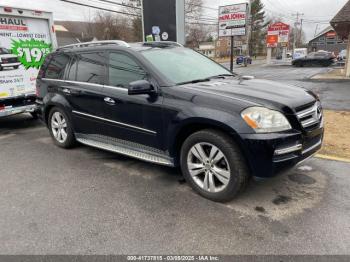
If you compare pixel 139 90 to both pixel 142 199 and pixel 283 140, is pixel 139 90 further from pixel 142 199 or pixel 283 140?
pixel 283 140

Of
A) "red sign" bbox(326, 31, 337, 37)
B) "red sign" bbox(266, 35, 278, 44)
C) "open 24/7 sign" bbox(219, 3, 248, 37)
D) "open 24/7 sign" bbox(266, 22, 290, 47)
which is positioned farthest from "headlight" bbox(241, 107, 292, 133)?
"red sign" bbox(326, 31, 337, 37)

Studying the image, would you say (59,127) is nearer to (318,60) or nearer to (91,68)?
(91,68)

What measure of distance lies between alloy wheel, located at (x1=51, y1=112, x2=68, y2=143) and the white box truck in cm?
219

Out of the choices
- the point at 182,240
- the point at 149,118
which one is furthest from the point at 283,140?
the point at 149,118

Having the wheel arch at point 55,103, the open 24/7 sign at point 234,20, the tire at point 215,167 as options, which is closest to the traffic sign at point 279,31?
the open 24/7 sign at point 234,20

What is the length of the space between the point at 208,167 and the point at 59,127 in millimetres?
3267

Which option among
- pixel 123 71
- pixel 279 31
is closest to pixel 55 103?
pixel 123 71

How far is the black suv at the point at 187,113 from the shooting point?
3215 millimetres

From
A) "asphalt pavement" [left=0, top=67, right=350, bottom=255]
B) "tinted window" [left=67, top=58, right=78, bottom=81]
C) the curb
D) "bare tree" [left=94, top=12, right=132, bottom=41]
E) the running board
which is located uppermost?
"bare tree" [left=94, top=12, right=132, bottom=41]

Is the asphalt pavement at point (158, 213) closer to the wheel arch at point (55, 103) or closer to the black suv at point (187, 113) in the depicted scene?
the black suv at point (187, 113)

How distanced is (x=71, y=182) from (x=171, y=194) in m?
1.45

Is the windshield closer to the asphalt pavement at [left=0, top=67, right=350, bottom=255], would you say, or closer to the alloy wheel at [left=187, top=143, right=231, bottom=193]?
the alloy wheel at [left=187, top=143, right=231, bottom=193]

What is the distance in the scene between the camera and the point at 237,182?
3322mm

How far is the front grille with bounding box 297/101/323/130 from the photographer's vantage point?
→ 3.40 m
